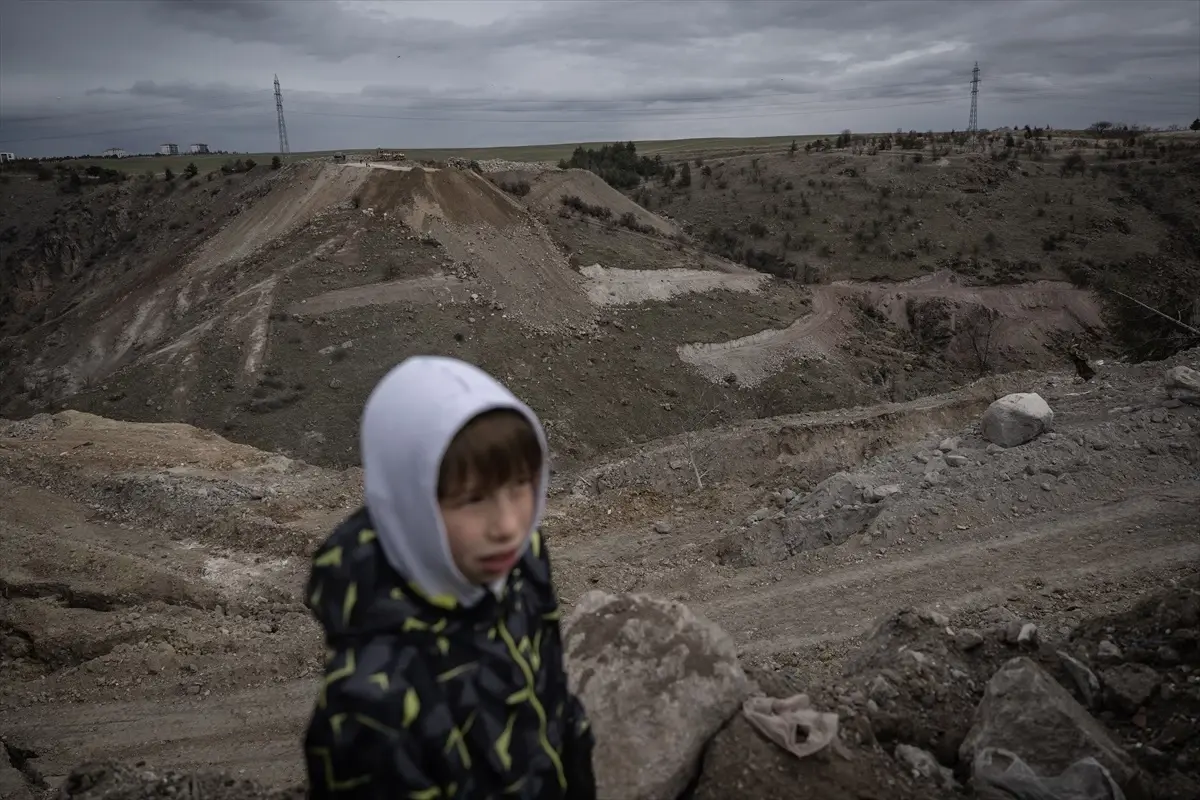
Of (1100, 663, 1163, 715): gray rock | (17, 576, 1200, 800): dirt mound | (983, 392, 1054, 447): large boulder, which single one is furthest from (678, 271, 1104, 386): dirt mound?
(1100, 663, 1163, 715): gray rock

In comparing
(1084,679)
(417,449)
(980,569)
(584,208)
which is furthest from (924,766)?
(584,208)

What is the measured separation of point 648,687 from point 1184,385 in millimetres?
10146

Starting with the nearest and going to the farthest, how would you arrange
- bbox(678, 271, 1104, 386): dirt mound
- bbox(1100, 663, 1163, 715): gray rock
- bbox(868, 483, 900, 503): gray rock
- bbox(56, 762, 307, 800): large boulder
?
bbox(1100, 663, 1163, 715): gray rock < bbox(56, 762, 307, 800): large boulder < bbox(868, 483, 900, 503): gray rock < bbox(678, 271, 1104, 386): dirt mound

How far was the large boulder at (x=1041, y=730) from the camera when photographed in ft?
11.5

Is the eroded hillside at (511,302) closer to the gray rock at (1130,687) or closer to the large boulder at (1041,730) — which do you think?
the gray rock at (1130,687)

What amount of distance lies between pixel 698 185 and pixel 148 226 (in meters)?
27.8

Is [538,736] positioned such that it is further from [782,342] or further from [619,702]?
[782,342]

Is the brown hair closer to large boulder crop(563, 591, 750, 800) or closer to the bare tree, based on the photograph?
large boulder crop(563, 591, 750, 800)

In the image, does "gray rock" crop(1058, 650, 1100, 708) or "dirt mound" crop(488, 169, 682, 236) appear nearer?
"gray rock" crop(1058, 650, 1100, 708)

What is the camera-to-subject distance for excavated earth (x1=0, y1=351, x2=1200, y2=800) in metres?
4.25

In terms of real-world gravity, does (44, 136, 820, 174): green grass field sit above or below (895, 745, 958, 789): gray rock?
above

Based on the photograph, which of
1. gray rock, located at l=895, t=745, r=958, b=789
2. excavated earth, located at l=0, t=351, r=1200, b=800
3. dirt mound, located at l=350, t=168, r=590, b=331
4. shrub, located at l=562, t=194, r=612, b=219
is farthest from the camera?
shrub, located at l=562, t=194, r=612, b=219

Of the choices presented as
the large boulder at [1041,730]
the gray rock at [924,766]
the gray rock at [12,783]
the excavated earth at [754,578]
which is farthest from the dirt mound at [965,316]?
the gray rock at [12,783]

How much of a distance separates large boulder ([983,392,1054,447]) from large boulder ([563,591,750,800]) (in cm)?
A: 825
